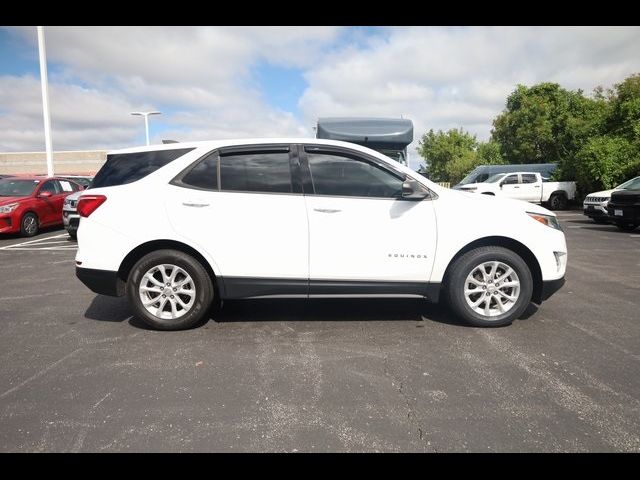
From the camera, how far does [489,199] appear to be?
4305mm

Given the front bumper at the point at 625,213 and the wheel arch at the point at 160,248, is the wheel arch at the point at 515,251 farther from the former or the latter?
the front bumper at the point at 625,213

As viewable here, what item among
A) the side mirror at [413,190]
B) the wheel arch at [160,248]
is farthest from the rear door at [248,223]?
the side mirror at [413,190]

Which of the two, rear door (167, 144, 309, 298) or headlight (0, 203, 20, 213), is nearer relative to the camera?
rear door (167, 144, 309, 298)

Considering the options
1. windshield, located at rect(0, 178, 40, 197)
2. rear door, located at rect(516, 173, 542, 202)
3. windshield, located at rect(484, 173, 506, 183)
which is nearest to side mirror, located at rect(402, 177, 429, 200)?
windshield, located at rect(0, 178, 40, 197)

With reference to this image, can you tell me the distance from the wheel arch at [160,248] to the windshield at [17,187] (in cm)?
990

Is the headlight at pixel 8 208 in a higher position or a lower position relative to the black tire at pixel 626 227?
higher

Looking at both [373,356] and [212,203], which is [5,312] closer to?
[212,203]

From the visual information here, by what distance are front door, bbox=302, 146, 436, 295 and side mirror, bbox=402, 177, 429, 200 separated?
8cm

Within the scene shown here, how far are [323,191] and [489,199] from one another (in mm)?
1672

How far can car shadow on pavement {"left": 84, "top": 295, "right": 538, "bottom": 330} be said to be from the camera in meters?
4.50

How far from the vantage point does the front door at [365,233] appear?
4023 millimetres

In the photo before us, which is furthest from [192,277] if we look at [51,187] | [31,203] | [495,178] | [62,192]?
[495,178]

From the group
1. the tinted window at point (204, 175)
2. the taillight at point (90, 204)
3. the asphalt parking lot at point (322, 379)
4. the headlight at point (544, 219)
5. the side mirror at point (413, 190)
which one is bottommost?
the asphalt parking lot at point (322, 379)

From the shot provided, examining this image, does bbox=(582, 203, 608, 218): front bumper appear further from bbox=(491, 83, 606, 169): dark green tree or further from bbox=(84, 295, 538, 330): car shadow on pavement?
bbox=(491, 83, 606, 169): dark green tree
